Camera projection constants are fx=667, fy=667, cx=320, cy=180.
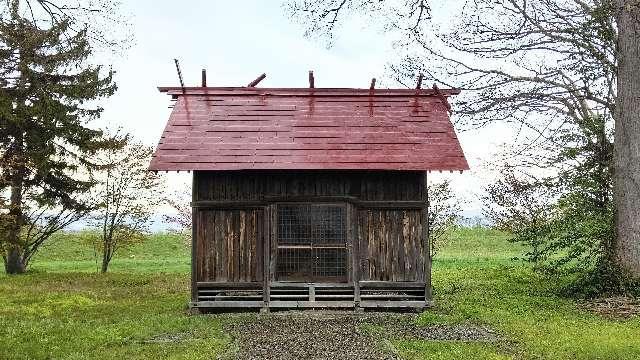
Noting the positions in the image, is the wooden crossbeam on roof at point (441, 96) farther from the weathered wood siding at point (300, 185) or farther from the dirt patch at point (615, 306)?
the dirt patch at point (615, 306)

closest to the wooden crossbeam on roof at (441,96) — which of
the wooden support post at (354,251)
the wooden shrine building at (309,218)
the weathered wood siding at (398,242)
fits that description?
the wooden shrine building at (309,218)

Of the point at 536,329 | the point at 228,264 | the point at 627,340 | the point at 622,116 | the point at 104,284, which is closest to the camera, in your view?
the point at 627,340

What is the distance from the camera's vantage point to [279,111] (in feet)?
57.1

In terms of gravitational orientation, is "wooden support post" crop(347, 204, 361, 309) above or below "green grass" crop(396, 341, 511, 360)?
above

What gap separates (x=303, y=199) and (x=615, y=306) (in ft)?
25.3

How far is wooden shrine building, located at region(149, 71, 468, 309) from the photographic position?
15523mm

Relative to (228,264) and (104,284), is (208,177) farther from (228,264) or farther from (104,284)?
(104,284)

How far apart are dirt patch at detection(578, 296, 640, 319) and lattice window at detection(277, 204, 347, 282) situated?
19.4 feet

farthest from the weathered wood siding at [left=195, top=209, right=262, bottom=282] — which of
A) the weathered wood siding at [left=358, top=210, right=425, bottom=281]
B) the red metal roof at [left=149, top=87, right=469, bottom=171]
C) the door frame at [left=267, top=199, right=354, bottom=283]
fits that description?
the weathered wood siding at [left=358, top=210, right=425, bottom=281]

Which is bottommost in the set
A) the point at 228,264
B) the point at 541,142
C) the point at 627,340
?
the point at 627,340

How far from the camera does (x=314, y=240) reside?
15719 mm

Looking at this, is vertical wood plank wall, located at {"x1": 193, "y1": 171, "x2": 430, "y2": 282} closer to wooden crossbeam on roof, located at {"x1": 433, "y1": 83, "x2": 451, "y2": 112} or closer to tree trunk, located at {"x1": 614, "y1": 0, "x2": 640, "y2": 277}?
wooden crossbeam on roof, located at {"x1": 433, "y1": 83, "x2": 451, "y2": 112}

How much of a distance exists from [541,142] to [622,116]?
118 inches

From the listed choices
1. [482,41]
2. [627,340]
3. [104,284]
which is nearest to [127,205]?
[104,284]
